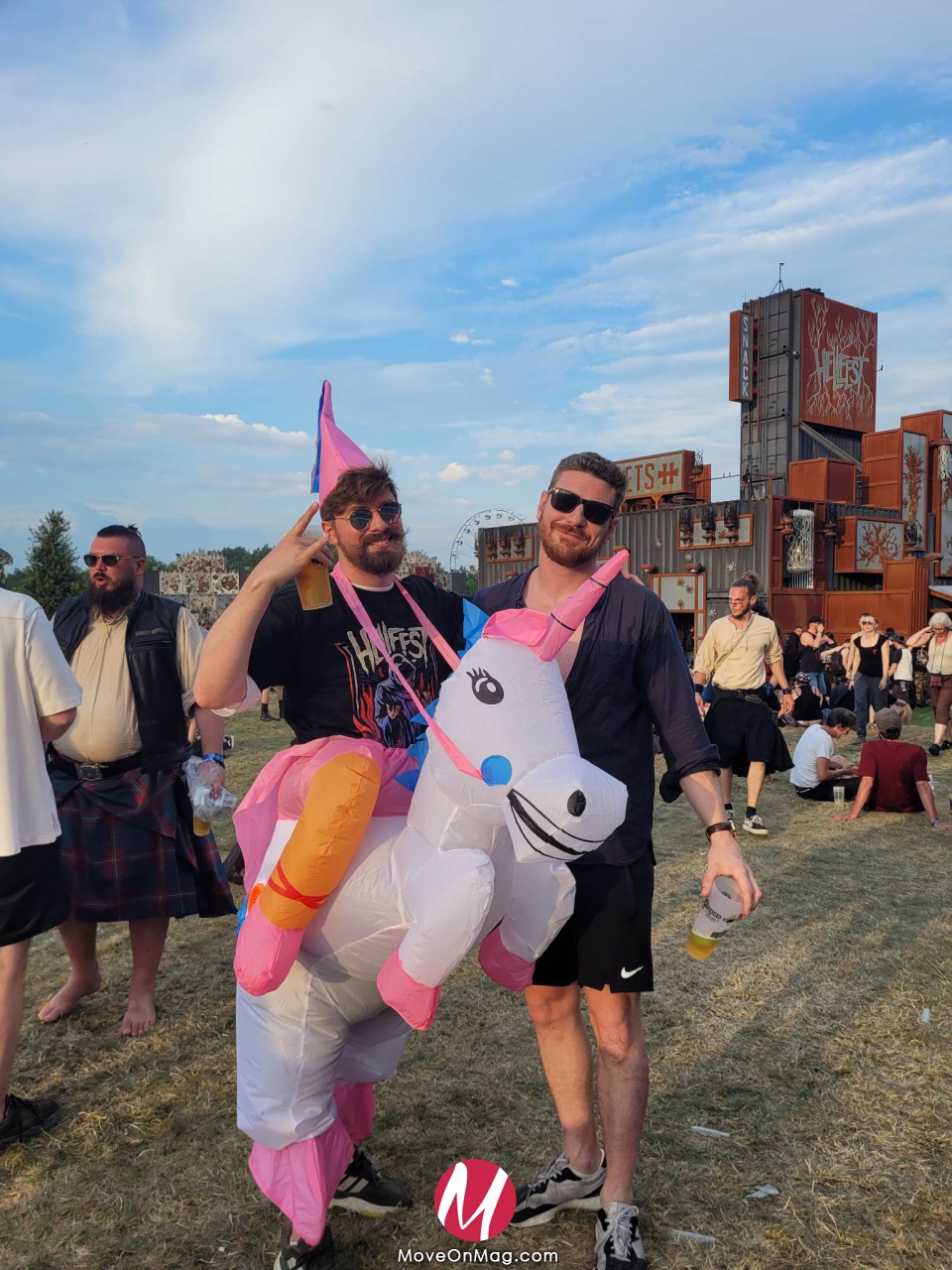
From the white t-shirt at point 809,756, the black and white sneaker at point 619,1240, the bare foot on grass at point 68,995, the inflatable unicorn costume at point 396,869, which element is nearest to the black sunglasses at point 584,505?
the inflatable unicorn costume at point 396,869

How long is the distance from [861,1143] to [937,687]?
9.05m

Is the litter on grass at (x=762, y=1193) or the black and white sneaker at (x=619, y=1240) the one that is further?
the litter on grass at (x=762, y=1193)

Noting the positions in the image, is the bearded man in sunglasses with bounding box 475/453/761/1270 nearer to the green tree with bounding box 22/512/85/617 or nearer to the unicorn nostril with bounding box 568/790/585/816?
the unicorn nostril with bounding box 568/790/585/816

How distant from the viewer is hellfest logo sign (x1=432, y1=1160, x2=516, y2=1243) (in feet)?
8.01

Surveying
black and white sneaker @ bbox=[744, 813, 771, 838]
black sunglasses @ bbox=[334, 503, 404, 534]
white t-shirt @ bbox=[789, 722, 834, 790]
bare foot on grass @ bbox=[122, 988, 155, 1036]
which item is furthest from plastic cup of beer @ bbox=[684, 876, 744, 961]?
white t-shirt @ bbox=[789, 722, 834, 790]

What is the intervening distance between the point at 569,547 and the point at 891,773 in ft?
21.4

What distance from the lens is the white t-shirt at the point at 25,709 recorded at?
288cm

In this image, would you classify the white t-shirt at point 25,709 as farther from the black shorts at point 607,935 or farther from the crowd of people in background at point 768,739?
the crowd of people in background at point 768,739

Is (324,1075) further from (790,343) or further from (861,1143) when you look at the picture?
(790,343)

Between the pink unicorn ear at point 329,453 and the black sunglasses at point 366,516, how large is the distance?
10cm

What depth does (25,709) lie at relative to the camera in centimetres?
295

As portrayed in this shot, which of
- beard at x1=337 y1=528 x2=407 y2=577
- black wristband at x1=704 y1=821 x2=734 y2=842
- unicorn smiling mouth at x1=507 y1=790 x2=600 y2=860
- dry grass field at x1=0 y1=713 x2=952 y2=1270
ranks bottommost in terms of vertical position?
dry grass field at x1=0 y1=713 x2=952 y2=1270

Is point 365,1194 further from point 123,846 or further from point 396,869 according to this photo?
point 123,846

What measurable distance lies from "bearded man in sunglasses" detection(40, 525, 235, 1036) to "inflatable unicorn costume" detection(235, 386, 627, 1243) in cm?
174
